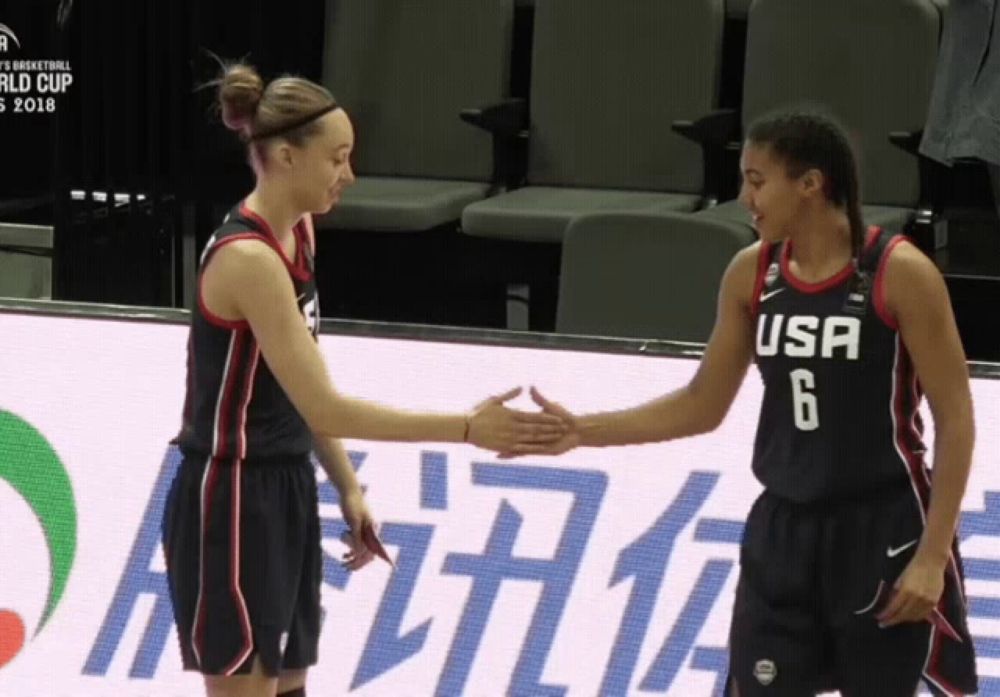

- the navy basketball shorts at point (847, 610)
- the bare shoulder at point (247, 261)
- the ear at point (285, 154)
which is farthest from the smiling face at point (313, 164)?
the navy basketball shorts at point (847, 610)

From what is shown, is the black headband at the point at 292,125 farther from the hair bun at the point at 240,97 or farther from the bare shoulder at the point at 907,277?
the bare shoulder at the point at 907,277

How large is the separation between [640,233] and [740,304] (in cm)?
214

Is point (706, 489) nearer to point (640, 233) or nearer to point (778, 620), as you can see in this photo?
point (778, 620)

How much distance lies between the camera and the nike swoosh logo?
3488 millimetres

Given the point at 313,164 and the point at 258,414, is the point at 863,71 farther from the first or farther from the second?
the point at 258,414

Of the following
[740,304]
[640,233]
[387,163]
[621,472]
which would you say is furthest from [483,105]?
[740,304]

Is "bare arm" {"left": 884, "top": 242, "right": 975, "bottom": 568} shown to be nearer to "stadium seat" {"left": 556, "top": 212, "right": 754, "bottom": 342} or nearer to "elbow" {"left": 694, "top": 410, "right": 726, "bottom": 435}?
"elbow" {"left": 694, "top": 410, "right": 726, "bottom": 435}

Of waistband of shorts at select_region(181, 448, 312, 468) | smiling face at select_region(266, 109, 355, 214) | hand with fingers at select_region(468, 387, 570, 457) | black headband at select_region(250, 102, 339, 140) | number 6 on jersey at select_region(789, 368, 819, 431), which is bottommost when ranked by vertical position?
waistband of shorts at select_region(181, 448, 312, 468)

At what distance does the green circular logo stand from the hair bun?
1.38m

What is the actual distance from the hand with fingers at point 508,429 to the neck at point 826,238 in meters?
0.66

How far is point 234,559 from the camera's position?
3.73 metres

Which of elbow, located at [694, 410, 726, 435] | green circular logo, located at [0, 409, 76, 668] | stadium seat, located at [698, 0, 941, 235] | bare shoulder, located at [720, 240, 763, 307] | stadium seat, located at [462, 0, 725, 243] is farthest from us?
stadium seat, located at [462, 0, 725, 243]

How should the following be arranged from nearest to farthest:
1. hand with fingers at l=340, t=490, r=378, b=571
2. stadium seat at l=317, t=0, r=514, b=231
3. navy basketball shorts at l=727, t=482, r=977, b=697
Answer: navy basketball shorts at l=727, t=482, r=977, b=697, hand with fingers at l=340, t=490, r=378, b=571, stadium seat at l=317, t=0, r=514, b=231

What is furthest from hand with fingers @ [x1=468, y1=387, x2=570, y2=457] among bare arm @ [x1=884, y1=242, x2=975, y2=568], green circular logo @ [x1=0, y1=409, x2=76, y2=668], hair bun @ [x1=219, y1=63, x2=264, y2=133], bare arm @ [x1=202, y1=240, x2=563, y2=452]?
green circular logo @ [x1=0, y1=409, x2=76, y2=668]
